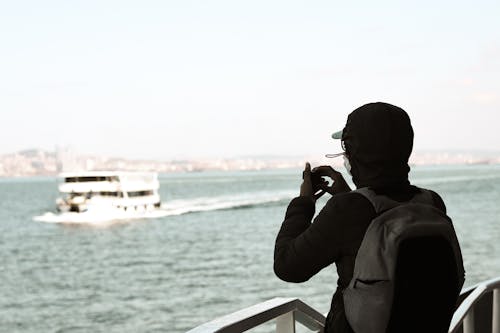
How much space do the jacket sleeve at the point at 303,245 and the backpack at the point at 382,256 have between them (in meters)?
0.07

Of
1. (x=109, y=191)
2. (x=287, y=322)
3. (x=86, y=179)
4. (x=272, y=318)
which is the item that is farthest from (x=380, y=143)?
(x=109, y=191)

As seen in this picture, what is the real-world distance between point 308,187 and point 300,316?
60 cm

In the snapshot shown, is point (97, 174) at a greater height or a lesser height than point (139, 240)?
greater

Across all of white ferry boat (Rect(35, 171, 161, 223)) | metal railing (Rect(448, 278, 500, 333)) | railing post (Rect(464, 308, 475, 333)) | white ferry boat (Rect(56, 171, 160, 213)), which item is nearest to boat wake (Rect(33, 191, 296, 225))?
white ferry boat (Rect(35, 171, 161, 223))

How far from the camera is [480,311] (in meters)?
3.53

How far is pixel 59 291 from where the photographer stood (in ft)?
138

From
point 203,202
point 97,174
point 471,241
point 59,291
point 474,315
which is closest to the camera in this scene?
point 474,315

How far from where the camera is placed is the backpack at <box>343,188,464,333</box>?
60.4 inches

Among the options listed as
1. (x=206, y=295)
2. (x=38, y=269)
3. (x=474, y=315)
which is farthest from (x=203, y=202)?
(x=474, y=315)

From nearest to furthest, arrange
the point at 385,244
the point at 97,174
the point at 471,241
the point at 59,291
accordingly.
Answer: the point at 385,244, the point at 59,291, the point at 471,241, the point at 97,174

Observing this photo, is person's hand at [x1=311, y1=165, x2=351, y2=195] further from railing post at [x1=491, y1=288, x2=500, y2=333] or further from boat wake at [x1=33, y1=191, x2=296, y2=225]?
boat wake at [x1=33, y1=191, x2=296, y2=225]

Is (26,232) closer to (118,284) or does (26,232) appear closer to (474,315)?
(118,284)

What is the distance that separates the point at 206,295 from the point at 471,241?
2023 cm

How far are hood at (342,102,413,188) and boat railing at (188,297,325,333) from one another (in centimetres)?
42
